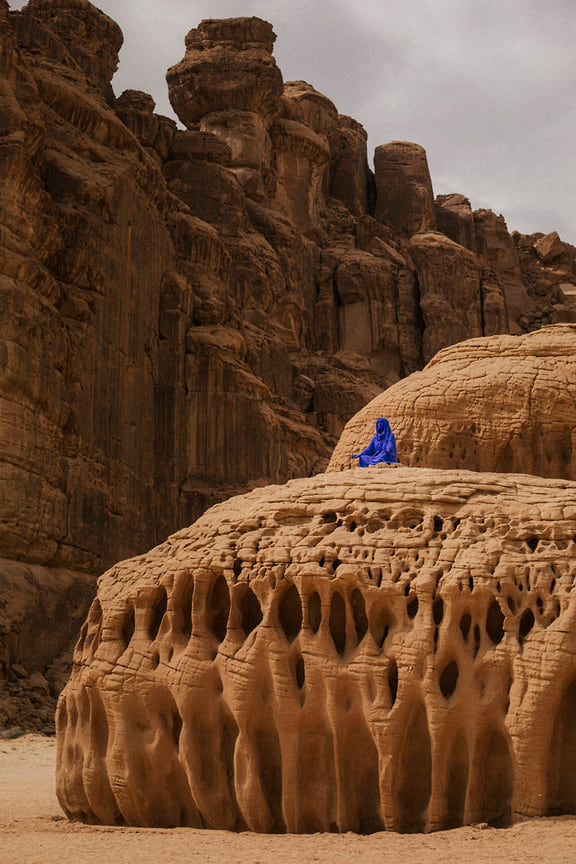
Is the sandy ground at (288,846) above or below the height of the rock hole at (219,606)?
below

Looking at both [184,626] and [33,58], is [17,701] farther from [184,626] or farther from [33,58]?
[33,58]

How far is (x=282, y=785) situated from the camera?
28.3 ft

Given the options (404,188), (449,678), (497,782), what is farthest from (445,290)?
(497,782)

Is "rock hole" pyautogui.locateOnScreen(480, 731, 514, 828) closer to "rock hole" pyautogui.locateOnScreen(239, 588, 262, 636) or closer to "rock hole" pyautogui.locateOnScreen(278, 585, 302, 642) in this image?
"rock hole" pyautogui.locateOnScreen(278, 585, 302, 642)

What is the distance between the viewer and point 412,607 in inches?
340

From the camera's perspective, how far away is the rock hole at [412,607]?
8585mm

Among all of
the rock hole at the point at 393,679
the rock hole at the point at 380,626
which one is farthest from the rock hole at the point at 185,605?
the rock hole at the point at 393,679

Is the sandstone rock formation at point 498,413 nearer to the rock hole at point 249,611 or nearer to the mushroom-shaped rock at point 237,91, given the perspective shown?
the rock hole at point 249,611

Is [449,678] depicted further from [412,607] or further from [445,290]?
[445,290]

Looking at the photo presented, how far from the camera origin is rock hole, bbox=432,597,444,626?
28.0 ft

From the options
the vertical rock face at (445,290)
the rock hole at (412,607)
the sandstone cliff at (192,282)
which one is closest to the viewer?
the rock hole at (412,607)

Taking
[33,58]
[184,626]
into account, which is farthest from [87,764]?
[33,58]

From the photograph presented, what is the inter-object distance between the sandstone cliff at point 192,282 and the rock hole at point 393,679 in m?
13.0

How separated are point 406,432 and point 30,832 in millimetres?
6915
